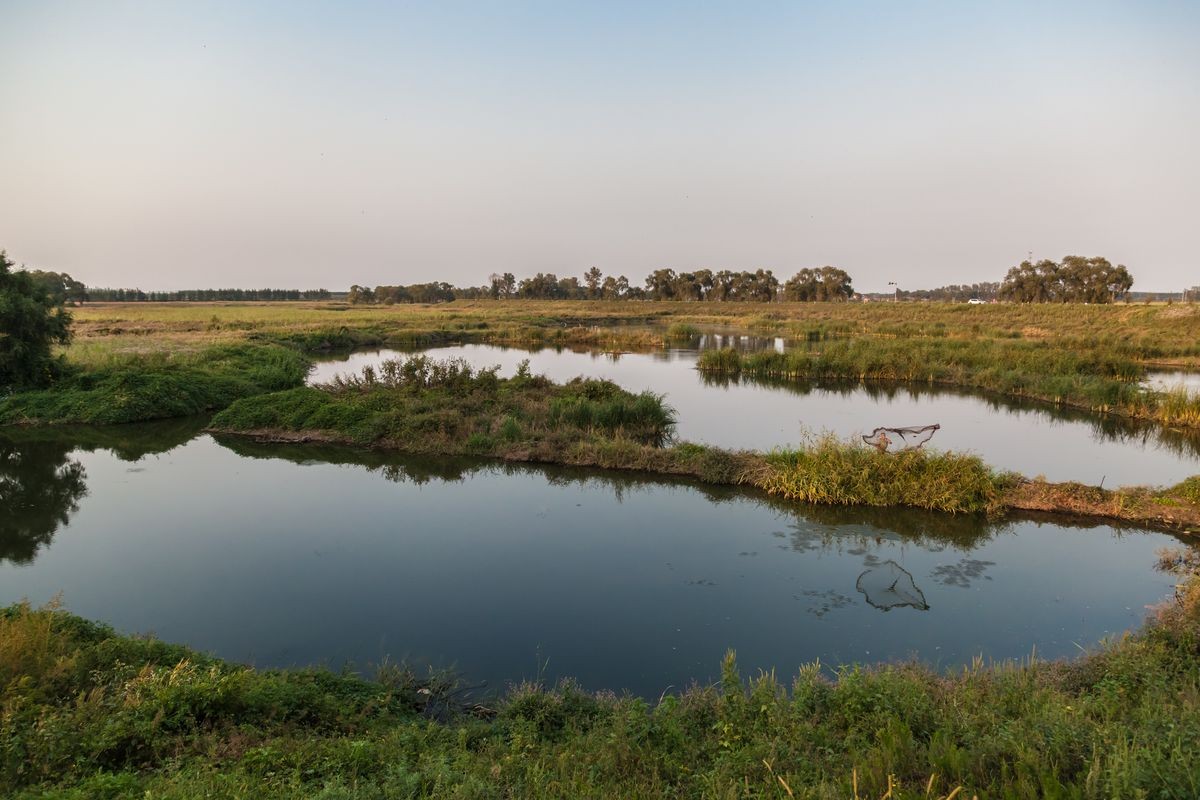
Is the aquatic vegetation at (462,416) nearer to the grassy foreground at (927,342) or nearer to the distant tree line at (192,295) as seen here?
the grassy foreground at (927,342)

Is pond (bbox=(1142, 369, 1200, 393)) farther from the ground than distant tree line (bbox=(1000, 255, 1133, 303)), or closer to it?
closer to it

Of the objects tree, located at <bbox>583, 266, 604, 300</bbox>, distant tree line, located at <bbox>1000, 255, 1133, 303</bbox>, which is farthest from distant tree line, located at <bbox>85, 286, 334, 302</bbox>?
distant tree line, located at <bbox>1000, 255, 1133, 303</bbox>

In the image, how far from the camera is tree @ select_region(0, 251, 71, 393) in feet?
59.8

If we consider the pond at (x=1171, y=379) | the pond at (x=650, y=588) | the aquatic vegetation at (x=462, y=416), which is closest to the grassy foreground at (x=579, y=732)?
the pond at (x=650, y=588)

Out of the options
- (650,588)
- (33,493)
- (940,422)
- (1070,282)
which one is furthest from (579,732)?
(1070,282)

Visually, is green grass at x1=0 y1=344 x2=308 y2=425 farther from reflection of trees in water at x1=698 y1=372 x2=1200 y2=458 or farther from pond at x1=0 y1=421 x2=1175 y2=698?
reflection of trees in water at x1=698 y1=372 x2=1200 y2=458

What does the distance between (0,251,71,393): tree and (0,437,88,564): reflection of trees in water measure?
12.8ft

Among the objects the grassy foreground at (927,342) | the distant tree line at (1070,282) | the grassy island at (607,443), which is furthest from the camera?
the distant tree line at (1070,282)

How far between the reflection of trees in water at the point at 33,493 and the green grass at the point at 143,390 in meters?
1.84

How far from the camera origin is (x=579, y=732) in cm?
486

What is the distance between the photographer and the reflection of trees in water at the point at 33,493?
10039 mm

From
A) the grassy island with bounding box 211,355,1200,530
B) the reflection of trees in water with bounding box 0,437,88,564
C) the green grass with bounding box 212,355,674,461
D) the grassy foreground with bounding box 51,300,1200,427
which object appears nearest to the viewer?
the reflection of trees in water with bounding box 0,437,88,564

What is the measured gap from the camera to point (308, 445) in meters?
15.8

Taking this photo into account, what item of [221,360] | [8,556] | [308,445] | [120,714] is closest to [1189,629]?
[120,714]
